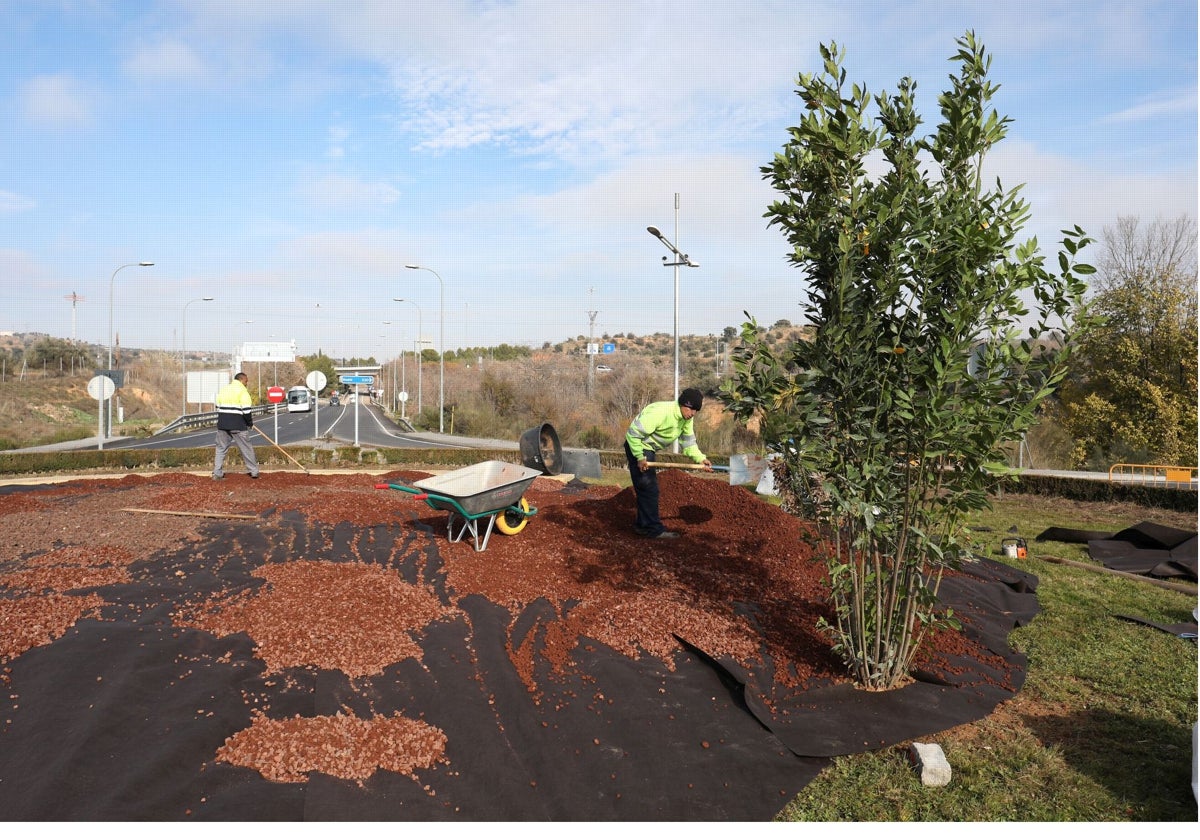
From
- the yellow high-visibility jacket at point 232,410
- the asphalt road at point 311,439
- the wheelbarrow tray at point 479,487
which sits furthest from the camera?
the asphalt road at point 311,439

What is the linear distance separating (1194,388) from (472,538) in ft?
75.2

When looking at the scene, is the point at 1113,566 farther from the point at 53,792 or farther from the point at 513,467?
the point at 53,792

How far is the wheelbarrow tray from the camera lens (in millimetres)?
7309

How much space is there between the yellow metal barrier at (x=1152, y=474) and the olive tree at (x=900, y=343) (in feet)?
45.0

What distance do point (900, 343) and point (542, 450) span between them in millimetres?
10759

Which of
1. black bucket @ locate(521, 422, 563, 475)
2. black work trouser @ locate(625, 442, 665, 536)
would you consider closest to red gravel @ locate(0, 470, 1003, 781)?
black work trouser @ locate(625, 442, 665, 536)

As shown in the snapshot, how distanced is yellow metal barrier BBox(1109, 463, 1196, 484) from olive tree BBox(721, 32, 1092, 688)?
13.7 meters

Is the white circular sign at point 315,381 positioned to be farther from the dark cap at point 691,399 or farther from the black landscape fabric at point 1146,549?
the black landscape fabric at point 1146,549

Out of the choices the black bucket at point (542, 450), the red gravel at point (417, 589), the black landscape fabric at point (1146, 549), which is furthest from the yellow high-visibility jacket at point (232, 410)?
the black landscape fabric at point (1146, 549)

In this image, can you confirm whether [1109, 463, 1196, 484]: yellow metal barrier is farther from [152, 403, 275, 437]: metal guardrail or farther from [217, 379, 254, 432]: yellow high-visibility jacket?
[152, 403, 275, 437]: metal guardrail

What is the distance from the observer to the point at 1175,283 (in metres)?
23.0

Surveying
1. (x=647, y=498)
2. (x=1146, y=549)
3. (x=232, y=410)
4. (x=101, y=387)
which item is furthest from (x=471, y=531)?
(x=101, y=387)

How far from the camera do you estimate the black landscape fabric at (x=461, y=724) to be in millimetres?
3373

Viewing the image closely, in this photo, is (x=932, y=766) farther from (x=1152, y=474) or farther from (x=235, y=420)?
(x=1152, y=474)
